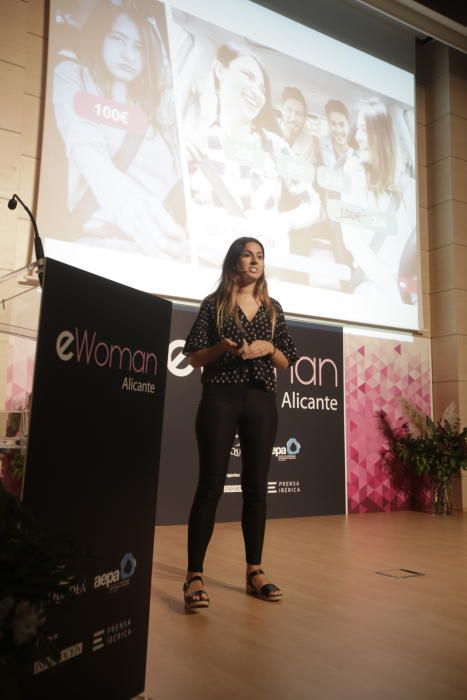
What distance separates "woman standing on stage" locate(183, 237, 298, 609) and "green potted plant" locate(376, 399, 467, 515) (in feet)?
10.8

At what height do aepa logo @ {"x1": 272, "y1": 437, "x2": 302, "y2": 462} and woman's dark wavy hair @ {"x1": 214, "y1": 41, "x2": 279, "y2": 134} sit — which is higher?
woman's dark wavy hair @ {"x1": 214, "y1": 41, "x2": 279, "y2": 134}

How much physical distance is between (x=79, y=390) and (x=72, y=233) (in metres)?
3.04

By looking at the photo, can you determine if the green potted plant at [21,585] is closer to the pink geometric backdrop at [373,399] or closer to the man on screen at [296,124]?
the pink geometric backdrop at [373,399]

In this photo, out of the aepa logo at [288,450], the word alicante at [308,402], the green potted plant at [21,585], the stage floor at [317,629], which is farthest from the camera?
the word alicante at [308,402]

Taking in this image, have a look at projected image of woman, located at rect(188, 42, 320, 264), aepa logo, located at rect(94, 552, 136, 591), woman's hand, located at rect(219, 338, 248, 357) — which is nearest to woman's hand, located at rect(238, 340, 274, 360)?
woman's hand, located at rect(219, 338, 248, 357)

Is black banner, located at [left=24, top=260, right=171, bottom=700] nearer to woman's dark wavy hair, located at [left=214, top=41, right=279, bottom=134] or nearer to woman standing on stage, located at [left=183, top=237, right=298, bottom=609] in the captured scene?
woman standing on stage, located at [left=183, top=237, right=298, bottom=609]

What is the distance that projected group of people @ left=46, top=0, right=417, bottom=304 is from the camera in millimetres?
4121

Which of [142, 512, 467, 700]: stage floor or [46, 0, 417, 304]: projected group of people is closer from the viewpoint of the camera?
[142, 512, 467, 700]: stage floor

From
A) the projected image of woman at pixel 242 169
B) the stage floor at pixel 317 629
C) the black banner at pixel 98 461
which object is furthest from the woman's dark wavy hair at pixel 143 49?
the black banner at pixel 98 461

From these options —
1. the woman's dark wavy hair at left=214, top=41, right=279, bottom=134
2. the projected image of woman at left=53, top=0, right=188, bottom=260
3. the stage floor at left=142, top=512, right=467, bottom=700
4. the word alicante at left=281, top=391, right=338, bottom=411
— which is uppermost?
the woman's dark wavy hair at left=214, top=41, right=279, bottom=134

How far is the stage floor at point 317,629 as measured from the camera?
143 cm

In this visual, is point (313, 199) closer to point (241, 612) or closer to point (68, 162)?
point (68, 162)

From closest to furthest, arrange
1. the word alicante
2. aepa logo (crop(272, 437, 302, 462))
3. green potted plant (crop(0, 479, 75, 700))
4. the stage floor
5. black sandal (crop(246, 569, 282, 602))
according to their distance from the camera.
Answer: 1. green potted plant (crop(0, 479, 75, 700))
2. the stage floor
3. black sandal (crop(246, 569, 282, 602))
4. aepa logo (crop(272, 437, 302, 462))
5. the word alicante

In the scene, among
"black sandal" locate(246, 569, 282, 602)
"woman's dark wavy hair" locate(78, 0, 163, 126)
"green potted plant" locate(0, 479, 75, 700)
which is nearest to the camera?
"green potted plant" locate(0, 479, 75, 700)
